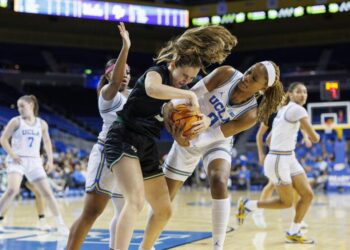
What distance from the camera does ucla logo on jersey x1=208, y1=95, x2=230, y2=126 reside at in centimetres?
459

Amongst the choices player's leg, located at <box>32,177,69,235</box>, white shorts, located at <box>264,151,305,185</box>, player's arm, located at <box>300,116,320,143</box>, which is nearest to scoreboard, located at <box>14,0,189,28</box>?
player's leg, located at <box>32,177,69,235</box>

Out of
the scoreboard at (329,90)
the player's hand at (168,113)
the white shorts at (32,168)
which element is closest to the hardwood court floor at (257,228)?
the white shorts at (32,168)

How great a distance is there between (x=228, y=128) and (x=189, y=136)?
0.65m

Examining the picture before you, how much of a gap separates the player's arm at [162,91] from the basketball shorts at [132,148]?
1.23ft

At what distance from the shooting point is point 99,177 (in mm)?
4344

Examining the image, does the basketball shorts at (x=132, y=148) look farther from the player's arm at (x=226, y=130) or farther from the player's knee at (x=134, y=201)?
the player's arm at (x=226, y=130)

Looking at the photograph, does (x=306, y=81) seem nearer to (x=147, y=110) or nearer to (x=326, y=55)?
(x=326, y=55)

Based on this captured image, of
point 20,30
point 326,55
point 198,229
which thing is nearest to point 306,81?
point 326,55

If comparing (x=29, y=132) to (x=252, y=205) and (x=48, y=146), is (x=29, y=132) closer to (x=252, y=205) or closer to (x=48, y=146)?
(x=48, y=146)

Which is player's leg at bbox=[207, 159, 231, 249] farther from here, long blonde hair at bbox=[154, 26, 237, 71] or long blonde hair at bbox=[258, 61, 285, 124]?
long blonde hair at bbox=[154, 26, 237, 71]

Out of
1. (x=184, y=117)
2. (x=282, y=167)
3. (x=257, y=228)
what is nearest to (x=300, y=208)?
(x=282, y=167)

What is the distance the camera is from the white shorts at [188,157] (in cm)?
466

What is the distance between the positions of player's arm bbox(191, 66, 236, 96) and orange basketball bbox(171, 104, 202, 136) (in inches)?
30.8

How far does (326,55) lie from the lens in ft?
86.1
